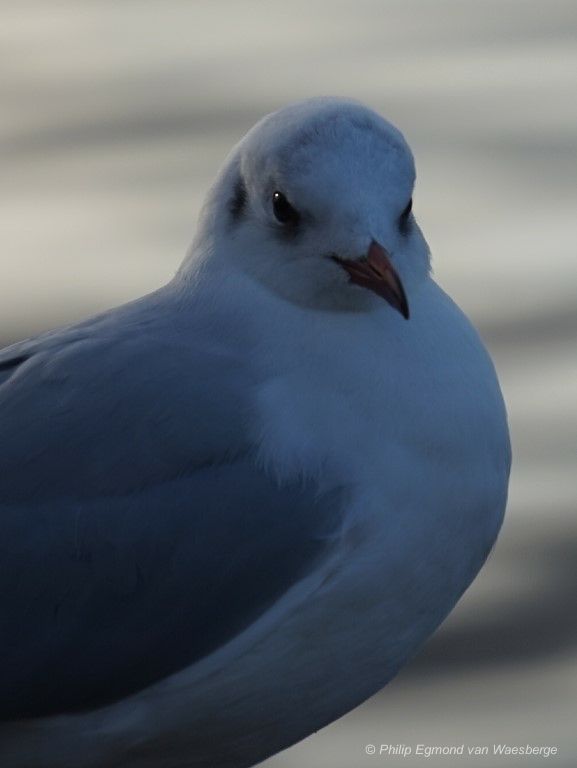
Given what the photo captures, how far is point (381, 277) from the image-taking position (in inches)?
105

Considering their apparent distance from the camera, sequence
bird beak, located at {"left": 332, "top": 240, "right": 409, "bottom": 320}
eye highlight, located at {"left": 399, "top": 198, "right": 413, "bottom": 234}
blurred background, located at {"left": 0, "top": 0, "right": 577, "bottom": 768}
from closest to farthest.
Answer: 1. bird beak, located at {"left": 332, "top": 240, "right": 409, "bottom": 320}
2. eye highlight, located at {"left": 399, "top": 198, "right": 413, "bottom": 234}
3. blurred background, located at {"left": 0, "top": 0, "right": 577, "bottom": 768}

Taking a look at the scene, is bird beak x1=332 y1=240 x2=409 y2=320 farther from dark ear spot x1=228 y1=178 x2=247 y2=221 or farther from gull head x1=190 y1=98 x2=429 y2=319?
dark ear spot x1=228 y1=178 x2=247 y2=221

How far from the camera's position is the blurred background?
378cm

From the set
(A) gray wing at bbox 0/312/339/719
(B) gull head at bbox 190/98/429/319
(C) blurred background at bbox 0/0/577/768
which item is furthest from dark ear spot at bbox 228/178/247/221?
(C) blurred background at bbox 0/0/577/768

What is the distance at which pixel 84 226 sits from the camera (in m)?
5.31

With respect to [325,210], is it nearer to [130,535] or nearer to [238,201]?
[238,201]

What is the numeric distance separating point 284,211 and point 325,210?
2.9 inches

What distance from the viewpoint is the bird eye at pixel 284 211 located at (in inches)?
108

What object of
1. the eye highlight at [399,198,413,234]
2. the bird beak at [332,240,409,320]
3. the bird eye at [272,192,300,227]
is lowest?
the bird beak at [332,240,409,320]

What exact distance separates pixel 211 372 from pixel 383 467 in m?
0.28

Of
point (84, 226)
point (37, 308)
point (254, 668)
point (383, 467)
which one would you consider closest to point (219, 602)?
point (254, 668)

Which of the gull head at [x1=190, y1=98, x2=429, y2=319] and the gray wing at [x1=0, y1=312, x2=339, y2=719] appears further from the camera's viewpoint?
the gray wing at [x1=0, y1=312, x2=339, y2=719]

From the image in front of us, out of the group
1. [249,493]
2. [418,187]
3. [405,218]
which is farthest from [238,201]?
[418,187]

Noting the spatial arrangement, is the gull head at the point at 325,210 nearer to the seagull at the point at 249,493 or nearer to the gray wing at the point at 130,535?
the seagull at the point at 249,493
